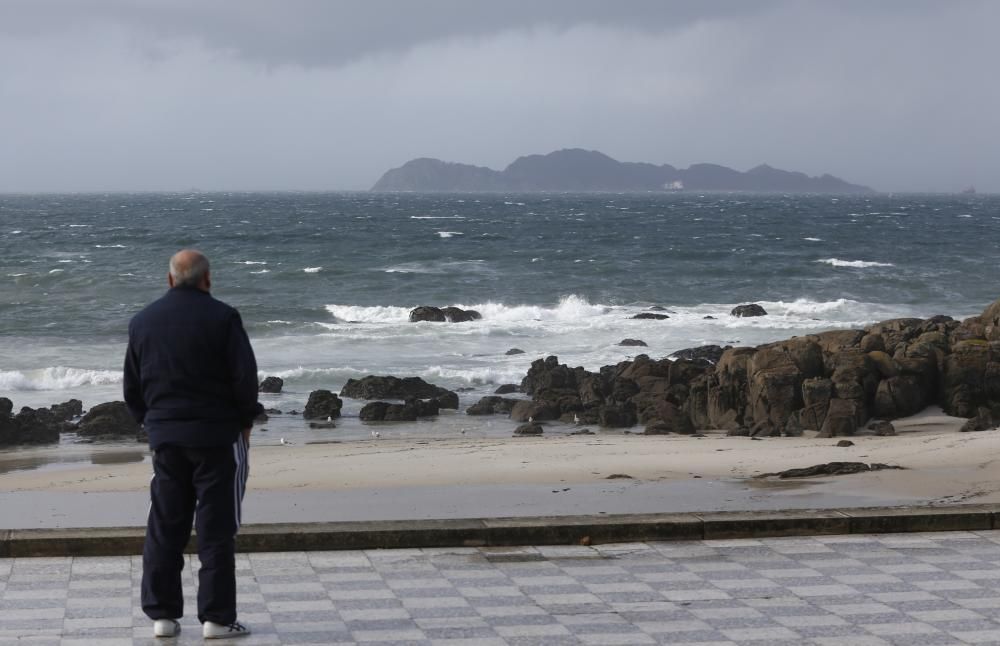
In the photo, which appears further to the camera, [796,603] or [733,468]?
[733,468]

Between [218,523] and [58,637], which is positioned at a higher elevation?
[218,523]

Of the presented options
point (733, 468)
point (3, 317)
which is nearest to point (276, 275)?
point (3, 317)

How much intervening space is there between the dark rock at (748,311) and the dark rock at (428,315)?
8086 mm

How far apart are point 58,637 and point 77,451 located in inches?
478

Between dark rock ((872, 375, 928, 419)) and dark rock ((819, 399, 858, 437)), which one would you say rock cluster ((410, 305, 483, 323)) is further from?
dark rock ((819, 399, 858, 437))

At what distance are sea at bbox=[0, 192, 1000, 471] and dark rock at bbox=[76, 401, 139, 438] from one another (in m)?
0.38

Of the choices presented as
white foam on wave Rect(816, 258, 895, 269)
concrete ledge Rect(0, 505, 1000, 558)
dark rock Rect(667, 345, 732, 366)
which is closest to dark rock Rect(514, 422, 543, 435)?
dark rock Rect(667, 345, 732, 366)

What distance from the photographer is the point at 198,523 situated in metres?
5.67

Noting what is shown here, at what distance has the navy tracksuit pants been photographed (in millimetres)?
5645

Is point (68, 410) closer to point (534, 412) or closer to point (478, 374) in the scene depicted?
point (534, 412)

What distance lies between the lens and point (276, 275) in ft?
162

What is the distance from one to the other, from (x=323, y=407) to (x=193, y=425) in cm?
1531

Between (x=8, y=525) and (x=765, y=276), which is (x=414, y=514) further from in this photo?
(x=765, y=276)

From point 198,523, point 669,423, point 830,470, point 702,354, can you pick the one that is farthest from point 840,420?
point 198,523
